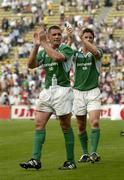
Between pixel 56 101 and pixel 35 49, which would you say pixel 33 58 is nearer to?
pixel 35 49

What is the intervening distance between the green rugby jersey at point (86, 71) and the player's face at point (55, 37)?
173 centimetres

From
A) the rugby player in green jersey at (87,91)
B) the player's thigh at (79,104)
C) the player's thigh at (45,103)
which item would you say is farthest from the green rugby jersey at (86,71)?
the player's thigh at (45,103)

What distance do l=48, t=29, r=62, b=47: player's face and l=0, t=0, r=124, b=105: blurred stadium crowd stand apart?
22.9m

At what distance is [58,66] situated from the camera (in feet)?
41.8

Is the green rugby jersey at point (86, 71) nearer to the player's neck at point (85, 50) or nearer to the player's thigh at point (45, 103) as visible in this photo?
the player's neck at point (85, 50)

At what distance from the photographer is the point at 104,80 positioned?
127 ft

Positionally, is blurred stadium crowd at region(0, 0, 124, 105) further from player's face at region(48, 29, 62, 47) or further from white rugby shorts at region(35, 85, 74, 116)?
player's face at region(48, 29, 62, 47)

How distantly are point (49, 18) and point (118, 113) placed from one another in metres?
16.3

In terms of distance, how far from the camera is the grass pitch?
39.1 feet

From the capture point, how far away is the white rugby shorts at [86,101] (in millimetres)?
14273

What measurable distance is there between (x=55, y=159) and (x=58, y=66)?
8.18ft

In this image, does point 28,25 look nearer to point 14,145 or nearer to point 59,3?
point 59,3

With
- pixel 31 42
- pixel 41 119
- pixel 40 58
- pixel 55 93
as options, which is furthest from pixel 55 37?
pixel 31 42

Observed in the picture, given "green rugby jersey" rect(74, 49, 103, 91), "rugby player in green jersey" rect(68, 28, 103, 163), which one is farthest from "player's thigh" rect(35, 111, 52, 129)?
"green rugby jersey" rect(74, 49, 103, 91)
